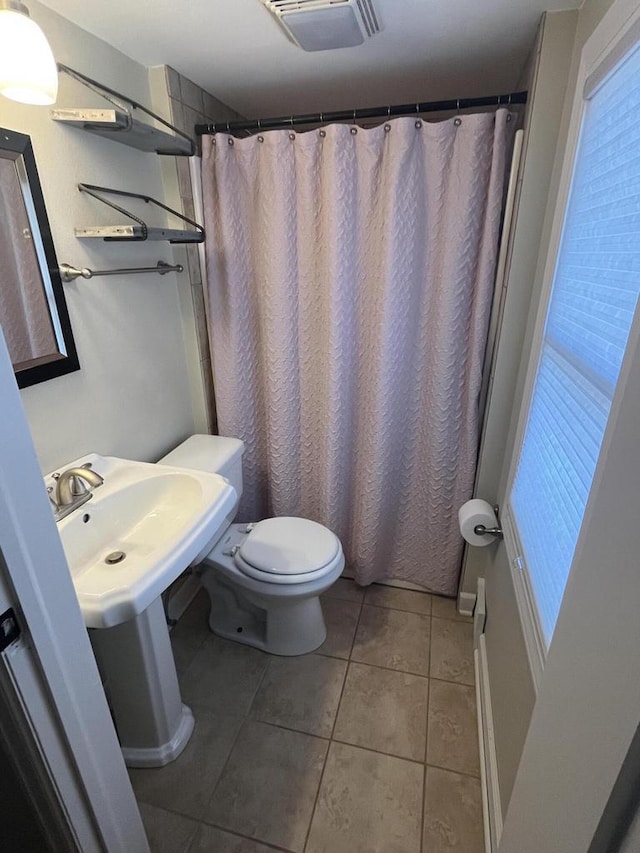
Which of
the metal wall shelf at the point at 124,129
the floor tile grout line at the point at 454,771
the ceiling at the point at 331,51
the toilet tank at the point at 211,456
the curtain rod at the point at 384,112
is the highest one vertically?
the ceiling at the point at 331,51

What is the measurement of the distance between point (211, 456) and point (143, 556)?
0.55m

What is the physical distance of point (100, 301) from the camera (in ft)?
4.60

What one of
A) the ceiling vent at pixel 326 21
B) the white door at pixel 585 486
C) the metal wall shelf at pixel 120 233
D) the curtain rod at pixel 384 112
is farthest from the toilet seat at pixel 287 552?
the ceiling vent at pixel 326 21

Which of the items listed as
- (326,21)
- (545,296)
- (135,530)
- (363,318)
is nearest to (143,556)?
(135,530)

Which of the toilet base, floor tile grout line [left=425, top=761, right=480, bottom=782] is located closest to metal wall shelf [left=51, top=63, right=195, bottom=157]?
the toilet base

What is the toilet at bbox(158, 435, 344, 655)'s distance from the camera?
159cm

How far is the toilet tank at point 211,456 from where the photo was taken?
165 cm

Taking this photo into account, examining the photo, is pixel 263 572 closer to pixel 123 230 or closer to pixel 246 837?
pixel 246 837

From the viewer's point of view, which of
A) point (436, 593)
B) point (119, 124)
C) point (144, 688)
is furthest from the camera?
point (436, 593)

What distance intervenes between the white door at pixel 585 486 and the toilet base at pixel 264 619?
0.72 m

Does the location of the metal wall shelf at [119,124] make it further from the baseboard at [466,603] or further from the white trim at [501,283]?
the baseboard at [466,603]

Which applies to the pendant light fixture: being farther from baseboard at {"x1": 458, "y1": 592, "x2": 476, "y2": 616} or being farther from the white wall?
baseboard at {"x1": 458, "y1": 592, "x2": 476, "y2": 616}

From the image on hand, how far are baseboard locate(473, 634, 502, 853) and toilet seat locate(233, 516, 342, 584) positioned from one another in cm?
65

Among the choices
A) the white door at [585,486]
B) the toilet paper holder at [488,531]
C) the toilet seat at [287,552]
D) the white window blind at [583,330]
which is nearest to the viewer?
the white door at [585,486]
